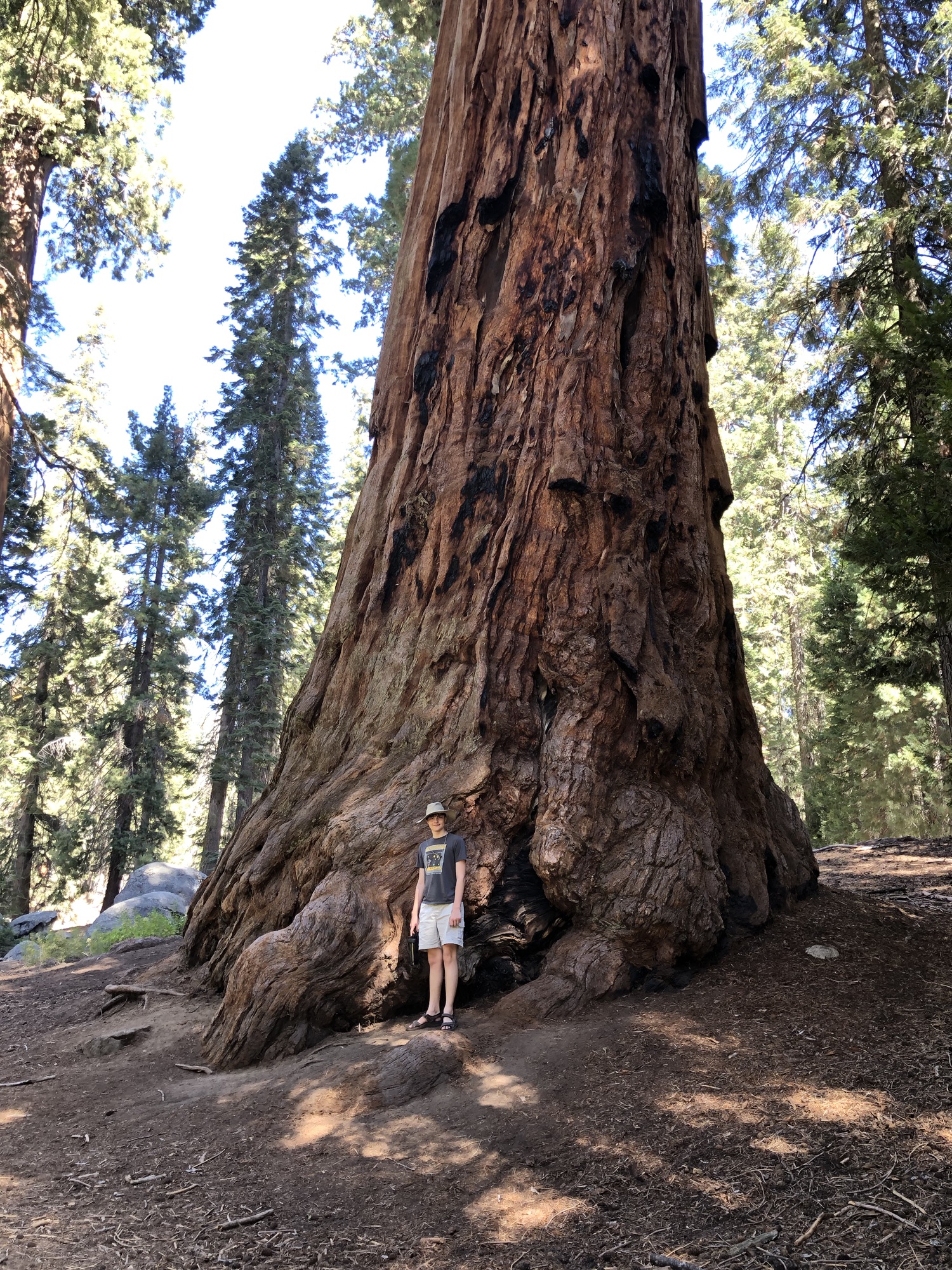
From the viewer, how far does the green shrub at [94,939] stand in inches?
444

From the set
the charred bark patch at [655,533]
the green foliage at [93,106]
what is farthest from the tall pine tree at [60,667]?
the charred bark patch at [655,533]

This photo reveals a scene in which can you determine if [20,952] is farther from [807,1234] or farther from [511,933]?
[807,1234]

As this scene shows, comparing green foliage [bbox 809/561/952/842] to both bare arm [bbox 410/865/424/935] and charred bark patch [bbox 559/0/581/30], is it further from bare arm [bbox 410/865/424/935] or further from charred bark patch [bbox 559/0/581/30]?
bare arm [bbox 410/865/424/935]

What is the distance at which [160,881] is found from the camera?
17.0 m

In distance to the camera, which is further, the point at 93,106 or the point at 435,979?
the point at 93,106

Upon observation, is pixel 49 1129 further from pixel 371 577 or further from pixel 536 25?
pixel 536 25

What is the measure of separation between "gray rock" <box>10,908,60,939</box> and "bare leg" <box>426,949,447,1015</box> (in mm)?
15437

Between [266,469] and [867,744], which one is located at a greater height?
[266,469]

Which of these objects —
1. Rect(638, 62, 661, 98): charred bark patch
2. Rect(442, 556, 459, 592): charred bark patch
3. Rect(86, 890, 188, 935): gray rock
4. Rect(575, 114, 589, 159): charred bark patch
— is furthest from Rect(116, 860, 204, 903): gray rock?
Rect(638, 62, 661, 98): charred bark patch

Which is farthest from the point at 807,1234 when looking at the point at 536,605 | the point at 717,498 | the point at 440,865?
the point at 717,498

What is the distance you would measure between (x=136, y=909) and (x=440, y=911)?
32.7 feet

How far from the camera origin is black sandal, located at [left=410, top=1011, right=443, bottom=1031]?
17.5 ft

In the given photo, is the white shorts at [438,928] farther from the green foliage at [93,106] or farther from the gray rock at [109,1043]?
the green foliage at [93,106]

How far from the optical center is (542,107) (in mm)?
7496
